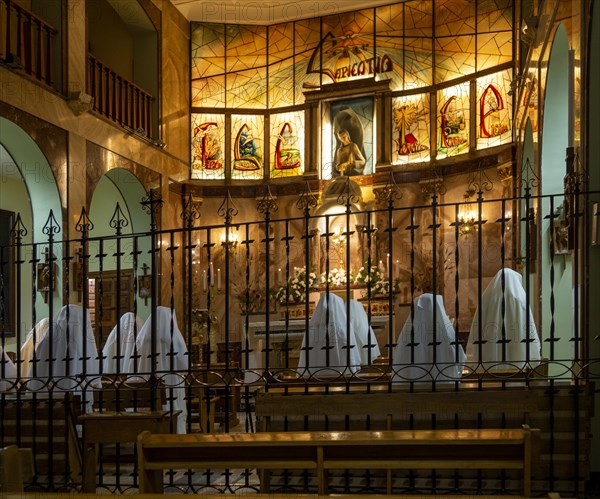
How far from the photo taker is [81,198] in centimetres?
1329

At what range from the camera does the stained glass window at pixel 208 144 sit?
62.1 ft

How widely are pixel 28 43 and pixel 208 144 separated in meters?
7.02

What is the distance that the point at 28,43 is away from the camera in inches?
483

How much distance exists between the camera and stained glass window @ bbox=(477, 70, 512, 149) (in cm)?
1595

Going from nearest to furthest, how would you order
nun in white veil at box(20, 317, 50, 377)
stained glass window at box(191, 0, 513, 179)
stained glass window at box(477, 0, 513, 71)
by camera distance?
nun in white veil at box(20, 317, 50, 377), stained glass window at box(477, 0, 513, 71), stained glass window at box(191, 0, 513, 179)

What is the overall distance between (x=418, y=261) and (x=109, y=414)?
1100 cm

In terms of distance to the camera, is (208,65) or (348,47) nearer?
(348,47)

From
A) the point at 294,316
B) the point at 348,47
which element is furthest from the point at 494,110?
the point at 294,316

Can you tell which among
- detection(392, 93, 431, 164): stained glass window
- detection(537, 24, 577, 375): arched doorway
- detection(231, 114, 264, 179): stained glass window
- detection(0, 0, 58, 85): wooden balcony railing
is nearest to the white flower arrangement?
detection(392, 93, 431, 164): stained glass window

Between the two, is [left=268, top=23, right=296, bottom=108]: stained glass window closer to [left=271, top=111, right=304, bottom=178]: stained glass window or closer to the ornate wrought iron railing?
[left=271, top=111, right=304, bottom=178]: stained glass window

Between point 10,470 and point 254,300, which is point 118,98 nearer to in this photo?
point 254,300

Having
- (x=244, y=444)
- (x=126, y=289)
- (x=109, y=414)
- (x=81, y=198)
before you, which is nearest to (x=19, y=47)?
(x=81, y=198)

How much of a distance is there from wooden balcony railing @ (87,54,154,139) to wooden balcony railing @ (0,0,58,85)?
111 cm

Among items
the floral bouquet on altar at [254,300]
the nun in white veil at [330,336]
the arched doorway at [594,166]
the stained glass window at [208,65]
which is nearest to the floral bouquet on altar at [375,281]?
the floral bouquet on altar at [254,300]
